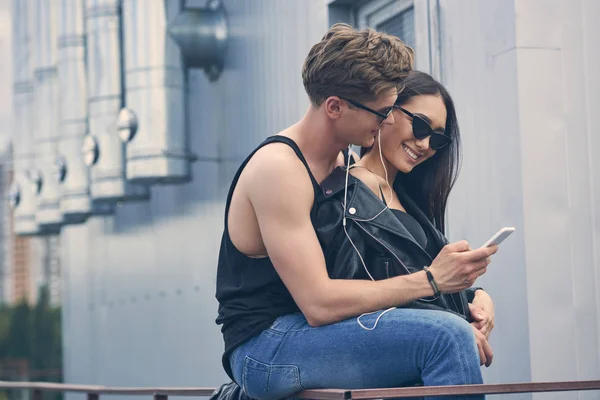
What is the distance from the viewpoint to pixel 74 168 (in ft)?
38.9

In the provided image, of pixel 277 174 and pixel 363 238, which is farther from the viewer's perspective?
pixel 363 238

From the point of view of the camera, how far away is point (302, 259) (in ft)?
10.9

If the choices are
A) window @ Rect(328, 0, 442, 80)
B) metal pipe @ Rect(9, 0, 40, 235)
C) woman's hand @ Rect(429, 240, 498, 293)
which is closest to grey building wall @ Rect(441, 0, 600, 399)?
window @ Rect(328, 0, 442, 80)

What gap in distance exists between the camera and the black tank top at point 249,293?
11.5ft

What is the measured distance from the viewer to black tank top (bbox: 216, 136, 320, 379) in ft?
11.5

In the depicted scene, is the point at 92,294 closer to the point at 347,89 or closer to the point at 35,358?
the point at 347,89

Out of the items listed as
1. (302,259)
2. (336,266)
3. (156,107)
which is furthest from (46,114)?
(302,259)

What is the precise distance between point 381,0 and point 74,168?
19.9ft

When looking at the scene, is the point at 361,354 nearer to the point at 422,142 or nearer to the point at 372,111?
the point at 372,111

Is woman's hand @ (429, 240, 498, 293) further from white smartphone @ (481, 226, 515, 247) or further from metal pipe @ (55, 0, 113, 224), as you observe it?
metal pipe @ (55, 0, 113, 224)

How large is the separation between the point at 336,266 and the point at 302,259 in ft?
0.71

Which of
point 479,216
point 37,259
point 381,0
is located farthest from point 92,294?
point 37,259

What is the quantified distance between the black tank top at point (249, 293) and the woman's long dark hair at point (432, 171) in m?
0.72

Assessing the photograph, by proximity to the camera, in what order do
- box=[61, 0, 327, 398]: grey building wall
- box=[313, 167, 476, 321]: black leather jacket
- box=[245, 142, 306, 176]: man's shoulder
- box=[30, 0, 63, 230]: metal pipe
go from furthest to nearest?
box=[30, 0, 63, 230]: metal pipe, box=[61, 0, 327, 398]: grey building wall, box=[313, 167, 476, 321]: black leather jacket, box=[245, 142, 306, 176]: man's shoulder
